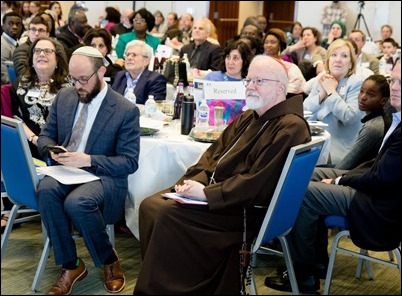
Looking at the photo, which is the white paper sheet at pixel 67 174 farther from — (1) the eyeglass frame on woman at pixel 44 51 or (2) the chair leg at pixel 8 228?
(1) the eyeglass frame on woman at pixel 44 51

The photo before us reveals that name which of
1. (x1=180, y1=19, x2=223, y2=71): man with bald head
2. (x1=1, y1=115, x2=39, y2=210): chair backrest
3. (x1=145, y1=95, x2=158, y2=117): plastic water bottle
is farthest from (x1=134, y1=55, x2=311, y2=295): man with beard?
(x1=180, y1=19, x2=223, y2=71): man with bald head

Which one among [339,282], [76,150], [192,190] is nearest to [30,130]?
[76,150]

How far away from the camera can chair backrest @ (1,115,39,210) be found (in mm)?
2661

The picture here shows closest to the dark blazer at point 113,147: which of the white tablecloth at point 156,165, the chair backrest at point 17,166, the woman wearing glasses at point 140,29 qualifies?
the white tablecloth at point 156,165

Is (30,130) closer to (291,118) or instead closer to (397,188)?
(291,118)

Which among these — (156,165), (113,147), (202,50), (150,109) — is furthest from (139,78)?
(202,50)

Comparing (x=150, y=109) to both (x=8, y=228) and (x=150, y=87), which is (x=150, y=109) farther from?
(x=8, y=228)

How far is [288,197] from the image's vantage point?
9.00 feet

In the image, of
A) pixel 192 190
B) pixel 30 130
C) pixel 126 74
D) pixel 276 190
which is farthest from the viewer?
pixel 126 74

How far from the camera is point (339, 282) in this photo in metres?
3.41

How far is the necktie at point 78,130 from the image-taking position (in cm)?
321

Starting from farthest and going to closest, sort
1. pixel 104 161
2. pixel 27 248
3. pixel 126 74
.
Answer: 1. pixel 126 74
2. pixel 27 248
3. pixel 104 161

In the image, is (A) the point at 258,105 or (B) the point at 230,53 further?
(B) the point at 230,53

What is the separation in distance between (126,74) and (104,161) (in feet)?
5.30
